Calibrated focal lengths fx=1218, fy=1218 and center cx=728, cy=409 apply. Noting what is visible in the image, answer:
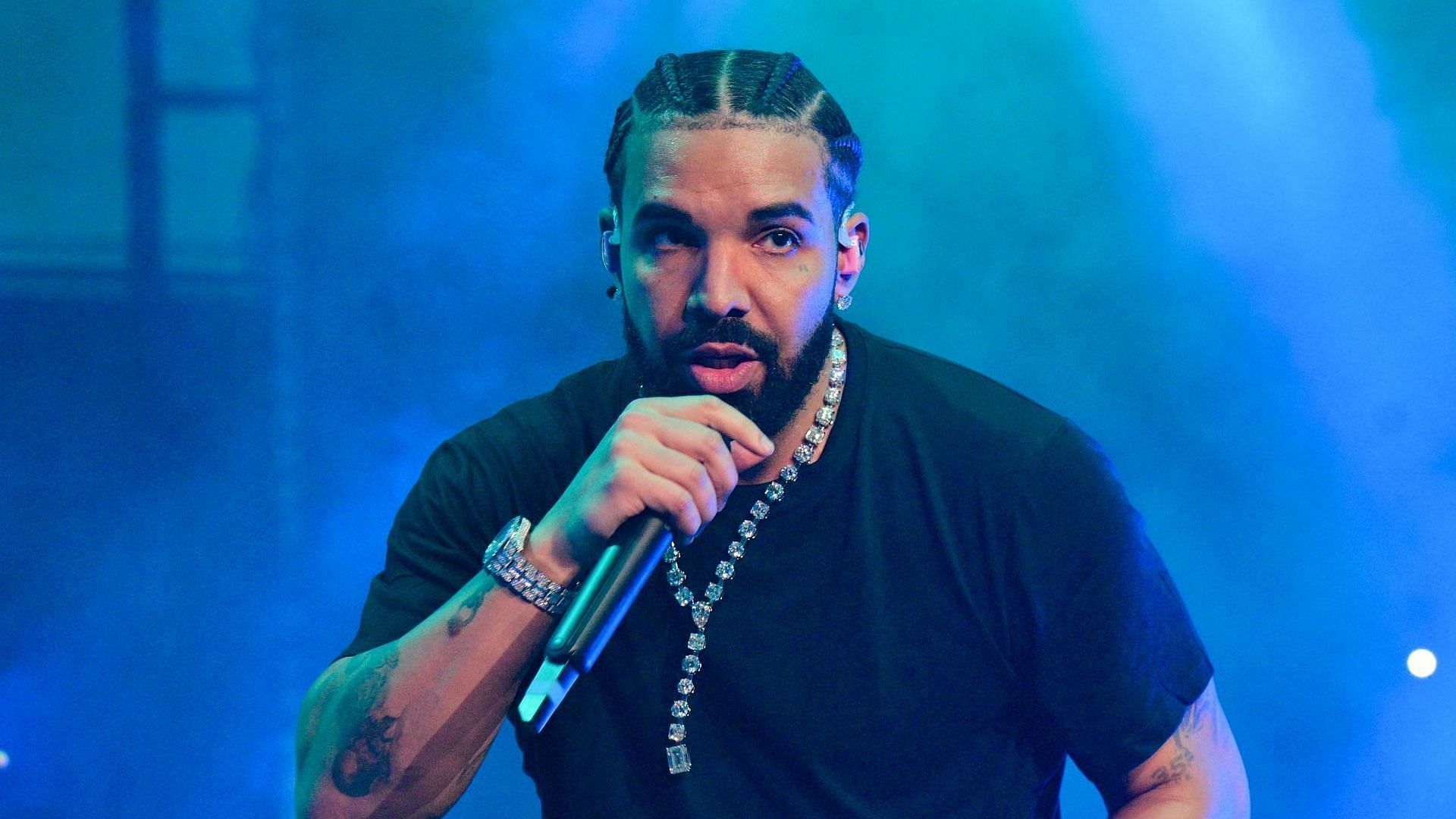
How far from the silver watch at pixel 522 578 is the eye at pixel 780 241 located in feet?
1.29

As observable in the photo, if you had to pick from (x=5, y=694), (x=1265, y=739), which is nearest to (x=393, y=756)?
(x=5, y=694)

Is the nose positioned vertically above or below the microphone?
above

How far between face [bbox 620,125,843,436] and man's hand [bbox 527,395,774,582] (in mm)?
176

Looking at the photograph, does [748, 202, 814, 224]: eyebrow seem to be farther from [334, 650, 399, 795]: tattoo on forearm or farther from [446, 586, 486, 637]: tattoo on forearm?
[334, 650, 399, 795]: tattoo on forearm

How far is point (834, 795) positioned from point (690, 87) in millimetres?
797

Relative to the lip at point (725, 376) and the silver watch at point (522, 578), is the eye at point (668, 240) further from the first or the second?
the silver watch at point (522, 578)

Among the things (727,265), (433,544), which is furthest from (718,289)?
(433,544)

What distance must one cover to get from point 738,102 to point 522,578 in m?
0.57

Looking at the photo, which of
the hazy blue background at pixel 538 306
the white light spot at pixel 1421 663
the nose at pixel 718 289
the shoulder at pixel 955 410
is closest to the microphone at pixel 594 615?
the nose at pixel 718 289

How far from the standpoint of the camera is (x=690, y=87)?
137 cm

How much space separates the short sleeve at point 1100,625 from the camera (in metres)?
1.30

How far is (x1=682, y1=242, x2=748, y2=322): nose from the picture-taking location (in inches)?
48.9

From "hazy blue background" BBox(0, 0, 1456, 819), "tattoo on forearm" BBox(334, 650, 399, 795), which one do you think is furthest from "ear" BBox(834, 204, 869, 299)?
"hazy blue background" BBox(0, 0, 1456, 819)

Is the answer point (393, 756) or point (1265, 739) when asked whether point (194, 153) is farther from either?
point (1265, 739)
